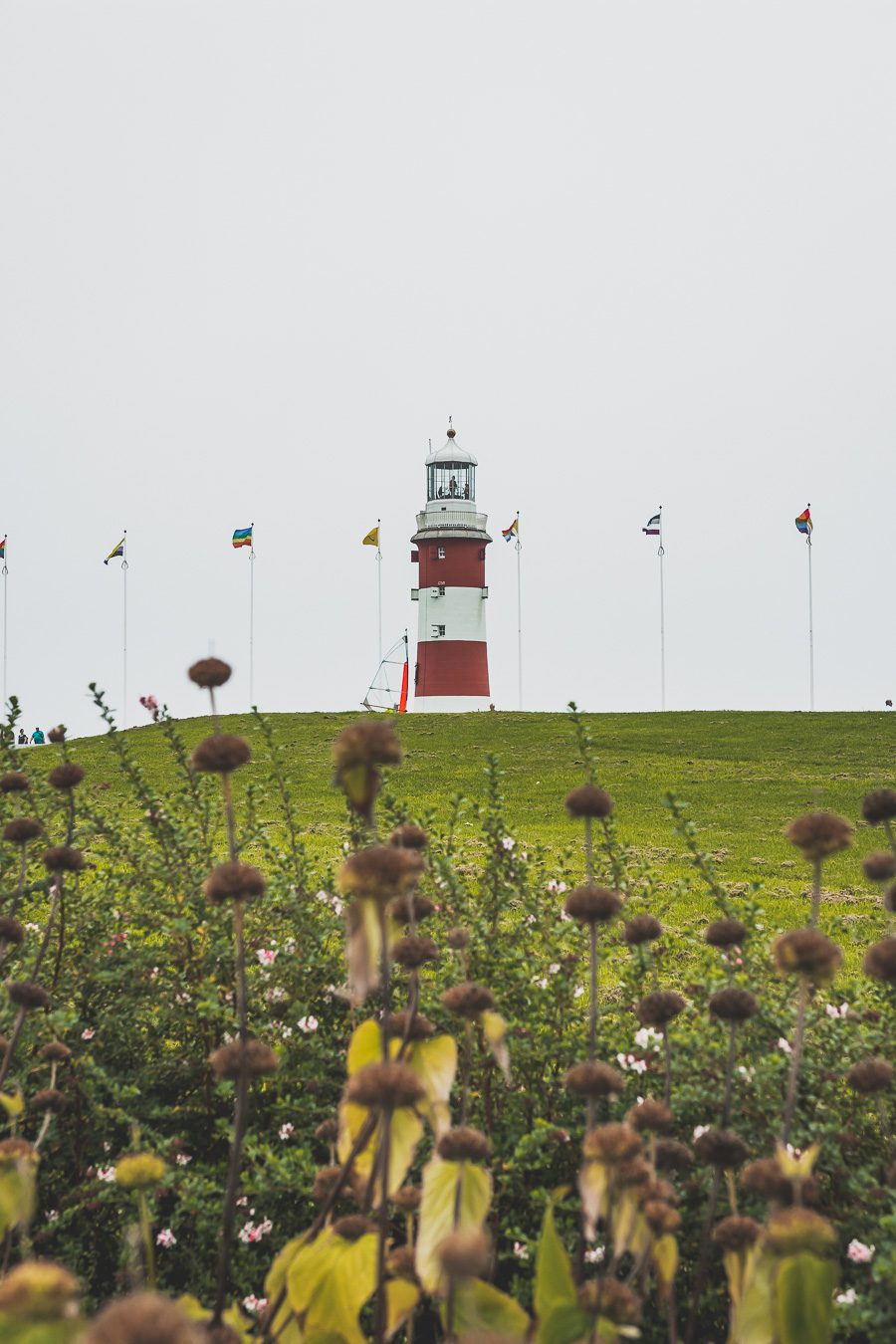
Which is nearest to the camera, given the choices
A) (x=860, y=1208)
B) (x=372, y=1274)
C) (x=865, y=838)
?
(x=372, y=1274)

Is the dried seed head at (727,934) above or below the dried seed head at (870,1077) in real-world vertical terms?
above

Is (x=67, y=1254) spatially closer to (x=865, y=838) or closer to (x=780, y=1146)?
(x=780, y=1146)

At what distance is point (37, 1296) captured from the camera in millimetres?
866

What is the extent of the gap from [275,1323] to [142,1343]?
1.14m

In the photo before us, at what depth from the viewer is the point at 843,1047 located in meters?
3.11

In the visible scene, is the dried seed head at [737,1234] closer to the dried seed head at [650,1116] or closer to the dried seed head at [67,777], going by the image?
the dried seed head at [650,1116]

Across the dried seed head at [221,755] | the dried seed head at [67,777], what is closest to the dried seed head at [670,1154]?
the dried seed head at [221,755]

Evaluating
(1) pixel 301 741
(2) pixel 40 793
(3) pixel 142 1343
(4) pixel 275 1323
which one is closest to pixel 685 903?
(2) pixel 40 793

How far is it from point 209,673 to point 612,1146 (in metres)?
1.03

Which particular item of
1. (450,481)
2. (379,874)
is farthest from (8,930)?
(450,481)

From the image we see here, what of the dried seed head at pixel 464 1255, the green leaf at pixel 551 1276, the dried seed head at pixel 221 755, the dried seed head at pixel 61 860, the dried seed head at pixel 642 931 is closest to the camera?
the dried seed head at pixel 464 1255

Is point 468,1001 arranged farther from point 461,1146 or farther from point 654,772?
point 654,772

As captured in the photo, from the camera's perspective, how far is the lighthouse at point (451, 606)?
35.7 metres

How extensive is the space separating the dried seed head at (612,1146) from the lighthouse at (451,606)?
3421 centimetres
